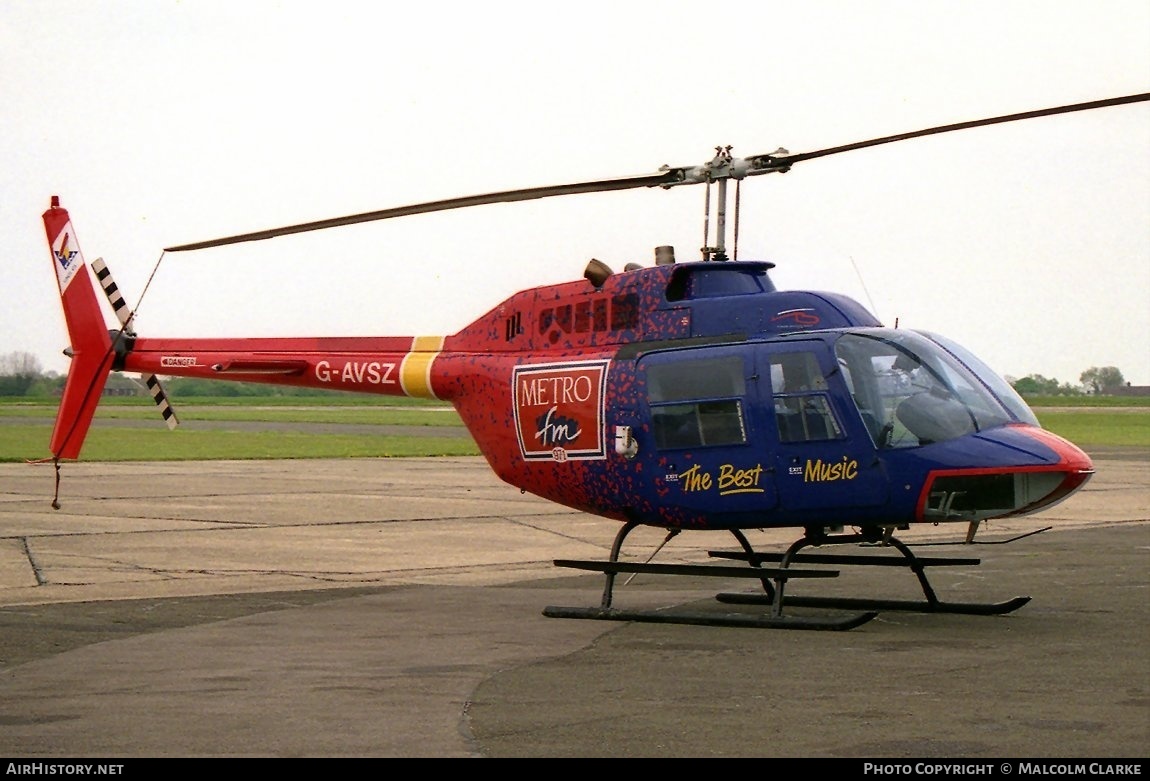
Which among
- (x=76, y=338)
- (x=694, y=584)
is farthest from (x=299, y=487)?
(x=694, y=584)

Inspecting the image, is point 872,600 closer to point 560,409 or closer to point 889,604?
point 889,604

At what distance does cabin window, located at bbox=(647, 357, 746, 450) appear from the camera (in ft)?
43.4

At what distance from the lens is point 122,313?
19.8 metres

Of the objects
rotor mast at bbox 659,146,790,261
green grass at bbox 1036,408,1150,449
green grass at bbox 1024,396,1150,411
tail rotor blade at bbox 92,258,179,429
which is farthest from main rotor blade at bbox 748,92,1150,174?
green grass at bbox 1024,396,1150,411

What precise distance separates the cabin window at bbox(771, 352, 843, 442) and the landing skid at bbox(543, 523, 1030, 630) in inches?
37.0

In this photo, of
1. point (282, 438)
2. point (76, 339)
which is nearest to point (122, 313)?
point (76, 339)

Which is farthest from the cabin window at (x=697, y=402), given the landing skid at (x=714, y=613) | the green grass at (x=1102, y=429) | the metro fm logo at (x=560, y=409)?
the green grass at (x=1102, y=429)

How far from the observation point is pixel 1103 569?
17.0 m

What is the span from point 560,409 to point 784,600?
2717 millimetres

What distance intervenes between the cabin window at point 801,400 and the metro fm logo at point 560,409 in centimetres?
180

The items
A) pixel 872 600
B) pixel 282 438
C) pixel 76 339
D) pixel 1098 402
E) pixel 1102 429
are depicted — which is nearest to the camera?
pixel 872 600

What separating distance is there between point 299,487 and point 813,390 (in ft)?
59.0

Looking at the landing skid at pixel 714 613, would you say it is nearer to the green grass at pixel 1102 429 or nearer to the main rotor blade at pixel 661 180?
the main rotor blade at pixel 661 180

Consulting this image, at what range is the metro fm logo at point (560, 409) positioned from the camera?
557 inches
